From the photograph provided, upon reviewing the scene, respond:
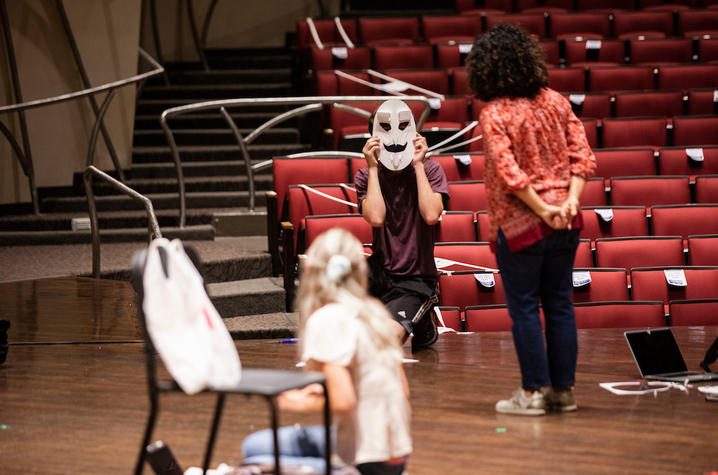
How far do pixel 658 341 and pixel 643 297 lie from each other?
2.85 feet

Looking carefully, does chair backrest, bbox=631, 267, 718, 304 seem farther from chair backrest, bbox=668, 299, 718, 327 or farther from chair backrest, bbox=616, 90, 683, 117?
chair backrest, bbox=616, 90, 683, 117

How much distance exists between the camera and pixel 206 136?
6145 millimetres

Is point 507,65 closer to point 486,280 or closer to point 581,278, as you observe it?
point 486,280

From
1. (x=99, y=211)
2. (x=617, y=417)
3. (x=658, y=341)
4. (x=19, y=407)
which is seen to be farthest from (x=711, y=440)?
(x=99, y=211)

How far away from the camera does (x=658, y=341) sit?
2854mm

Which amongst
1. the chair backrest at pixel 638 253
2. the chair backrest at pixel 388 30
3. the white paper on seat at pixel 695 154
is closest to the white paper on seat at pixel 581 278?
the chair backrest at pixel 638 253

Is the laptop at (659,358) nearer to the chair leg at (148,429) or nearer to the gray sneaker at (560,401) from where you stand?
the gray sneaker at (560,401)

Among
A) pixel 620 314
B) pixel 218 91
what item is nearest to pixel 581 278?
pixel 620 314

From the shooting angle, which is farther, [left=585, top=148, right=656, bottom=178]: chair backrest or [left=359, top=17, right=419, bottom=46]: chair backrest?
[left=359, top=17, right=419, bottom=46]: chair backrest

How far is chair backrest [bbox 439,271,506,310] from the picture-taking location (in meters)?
3.67

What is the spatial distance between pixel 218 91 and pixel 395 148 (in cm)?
379

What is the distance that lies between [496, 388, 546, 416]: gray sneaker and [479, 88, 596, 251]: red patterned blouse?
1.25 feet

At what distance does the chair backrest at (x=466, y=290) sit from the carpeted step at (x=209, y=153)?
235 centimetres

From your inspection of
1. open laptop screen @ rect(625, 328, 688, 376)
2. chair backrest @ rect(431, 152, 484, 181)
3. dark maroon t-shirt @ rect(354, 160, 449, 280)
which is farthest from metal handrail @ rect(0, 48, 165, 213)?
open laptop screen @ rect(625, 328, 688, 376)
